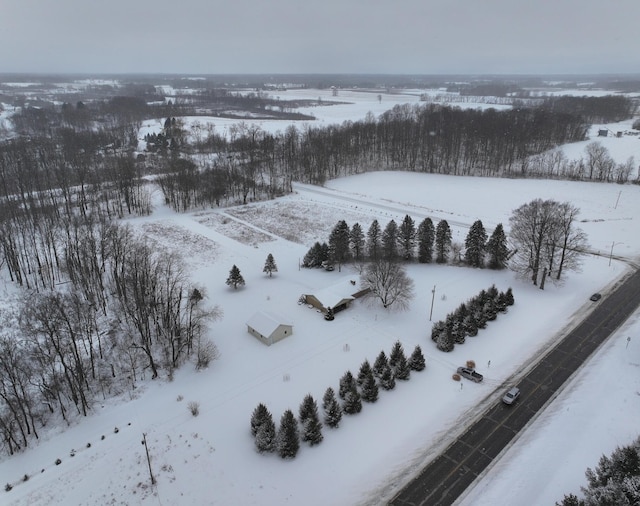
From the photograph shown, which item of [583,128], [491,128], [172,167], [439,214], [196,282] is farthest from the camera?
[583,128]

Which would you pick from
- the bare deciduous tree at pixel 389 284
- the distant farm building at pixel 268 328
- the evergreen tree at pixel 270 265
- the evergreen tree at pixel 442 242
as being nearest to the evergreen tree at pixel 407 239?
the evergreen tree at pixel 442 242

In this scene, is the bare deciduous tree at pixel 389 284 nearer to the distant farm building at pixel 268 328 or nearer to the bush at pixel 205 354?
the distant farm building at pixel 268 328

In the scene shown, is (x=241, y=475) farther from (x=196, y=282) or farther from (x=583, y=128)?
(x=583, y=128)

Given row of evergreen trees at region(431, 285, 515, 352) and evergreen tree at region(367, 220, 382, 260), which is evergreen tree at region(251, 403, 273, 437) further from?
evergreen tree at region(367, 220, 382, 260)

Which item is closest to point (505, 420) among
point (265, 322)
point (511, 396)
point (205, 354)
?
point (511, 396)

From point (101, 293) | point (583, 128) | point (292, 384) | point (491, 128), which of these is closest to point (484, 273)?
point (292, 384)

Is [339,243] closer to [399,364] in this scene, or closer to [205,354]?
[399,364]
